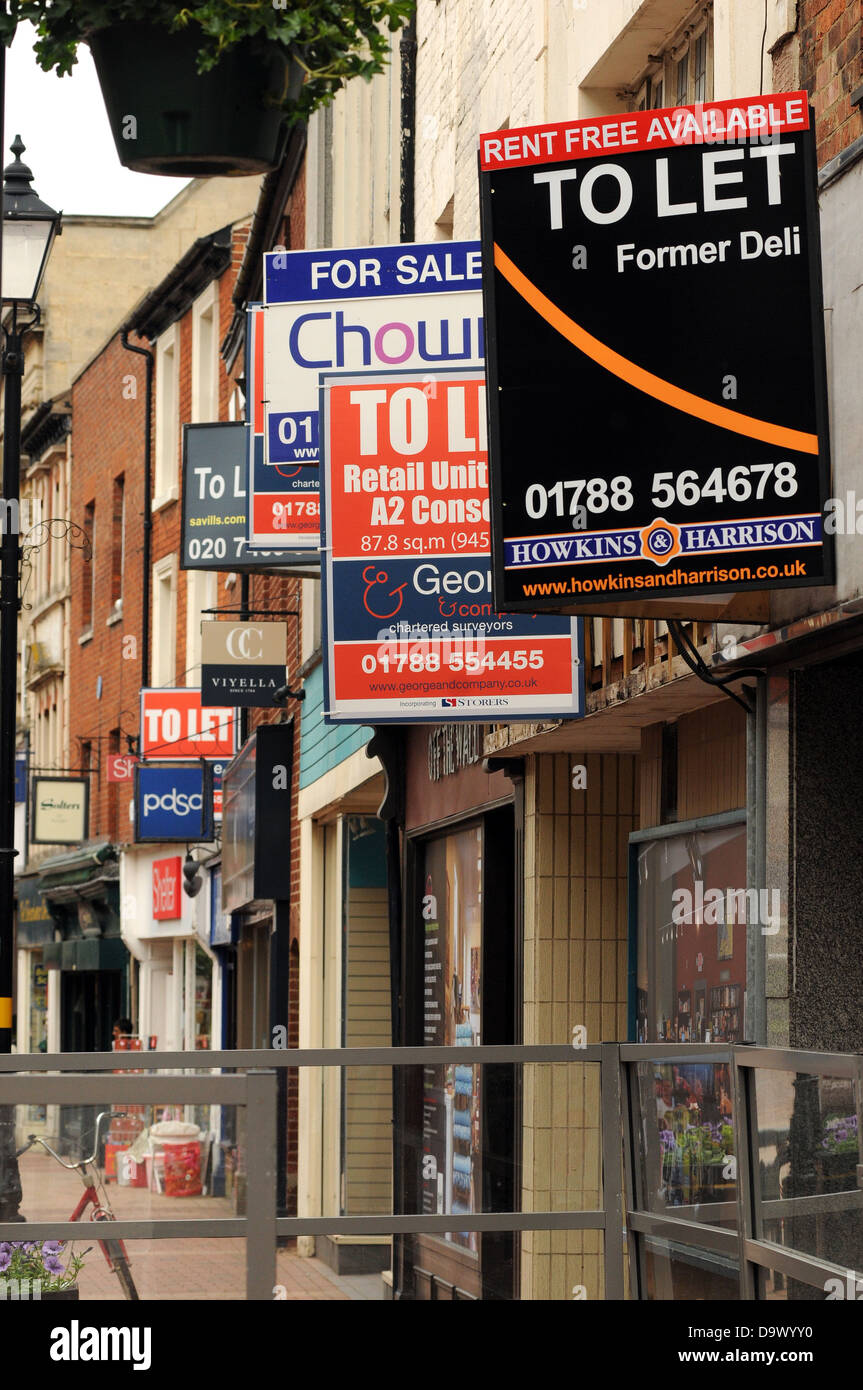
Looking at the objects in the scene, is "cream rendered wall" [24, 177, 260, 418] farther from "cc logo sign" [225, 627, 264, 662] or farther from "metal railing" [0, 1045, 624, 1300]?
"metal railing" [0, 1045, 624, 1300]

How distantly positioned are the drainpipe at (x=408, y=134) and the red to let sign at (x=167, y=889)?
15.0 metres

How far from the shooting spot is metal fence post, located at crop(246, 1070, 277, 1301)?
19.7 ft

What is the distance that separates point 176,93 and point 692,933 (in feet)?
16.7

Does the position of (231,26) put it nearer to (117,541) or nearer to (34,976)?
(117,541)

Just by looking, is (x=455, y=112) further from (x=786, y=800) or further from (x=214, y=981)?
(x=214, y=981)

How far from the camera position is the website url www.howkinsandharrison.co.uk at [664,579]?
6.47m

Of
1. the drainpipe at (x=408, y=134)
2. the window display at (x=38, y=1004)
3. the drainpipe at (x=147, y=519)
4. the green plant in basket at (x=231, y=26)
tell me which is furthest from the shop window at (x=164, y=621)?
the green plant in basket at (x=231, y=26)

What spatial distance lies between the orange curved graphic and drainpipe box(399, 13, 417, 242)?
7799 mm

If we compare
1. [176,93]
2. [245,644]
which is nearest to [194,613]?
[245,644]

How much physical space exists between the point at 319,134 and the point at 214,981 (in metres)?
11.3

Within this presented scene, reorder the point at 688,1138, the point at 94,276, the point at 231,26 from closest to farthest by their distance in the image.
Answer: the point at 231,26 < the point at 688,1138 < the point at 94,276

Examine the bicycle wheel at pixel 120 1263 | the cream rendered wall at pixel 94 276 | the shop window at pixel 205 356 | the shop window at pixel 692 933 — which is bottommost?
the bicycle wheel at pixel 120 1263

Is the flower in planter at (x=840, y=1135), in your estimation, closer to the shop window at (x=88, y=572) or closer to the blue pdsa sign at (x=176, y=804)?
the blue pdsa sign at (x=176, y=804)

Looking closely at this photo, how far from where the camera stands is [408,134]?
14.5 meters
